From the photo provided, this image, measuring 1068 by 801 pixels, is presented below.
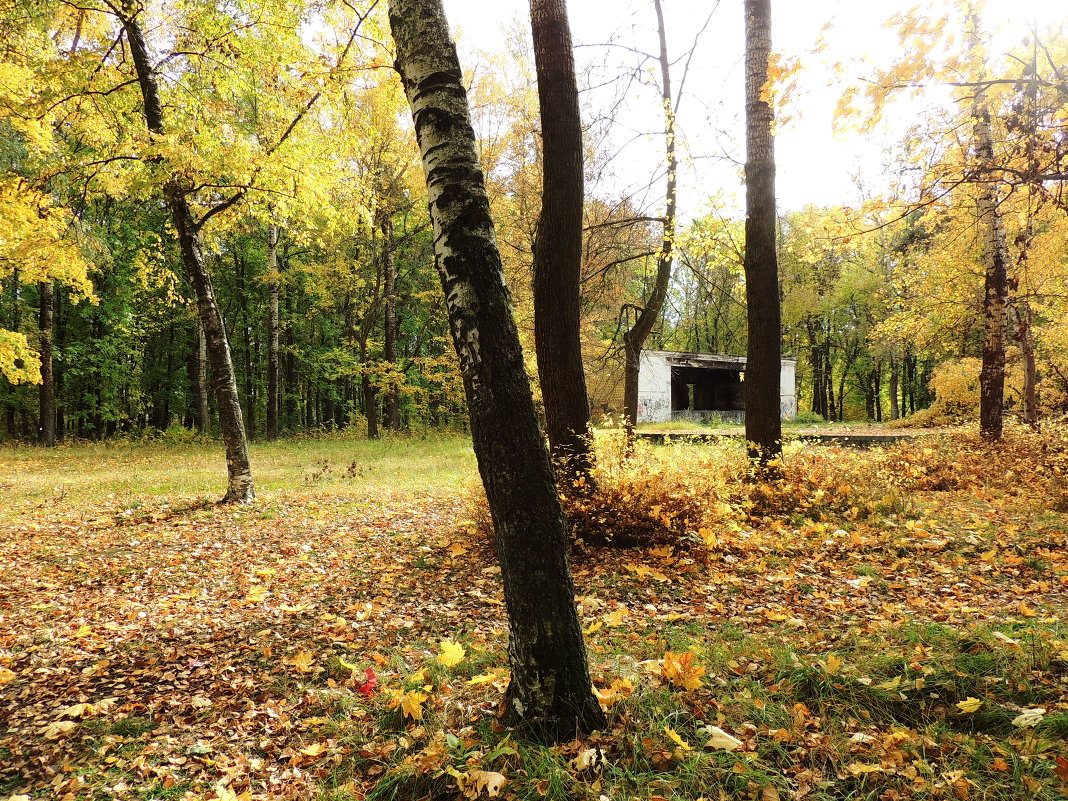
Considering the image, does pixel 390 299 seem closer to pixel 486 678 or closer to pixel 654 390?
pixel 654 390

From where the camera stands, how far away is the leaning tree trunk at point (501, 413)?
96.5 inches

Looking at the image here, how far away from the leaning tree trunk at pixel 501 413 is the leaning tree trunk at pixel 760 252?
5.76m

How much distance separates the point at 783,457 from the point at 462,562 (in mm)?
5003

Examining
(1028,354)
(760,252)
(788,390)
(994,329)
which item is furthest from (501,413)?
(788,390)

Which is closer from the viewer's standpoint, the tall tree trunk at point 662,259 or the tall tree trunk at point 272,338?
the tall tree trunk at point 662,259

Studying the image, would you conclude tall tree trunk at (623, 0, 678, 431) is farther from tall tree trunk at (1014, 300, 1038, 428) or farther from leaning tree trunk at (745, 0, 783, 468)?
tall tree trunk at (1014, 300, 1038, 428)

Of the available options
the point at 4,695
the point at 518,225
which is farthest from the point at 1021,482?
the point at 518,225

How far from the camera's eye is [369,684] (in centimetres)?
319

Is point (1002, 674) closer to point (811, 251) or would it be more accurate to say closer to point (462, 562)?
point (462, 562)

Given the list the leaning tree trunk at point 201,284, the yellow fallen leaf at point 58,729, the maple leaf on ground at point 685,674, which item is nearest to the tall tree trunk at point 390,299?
the leaning tree trunk at point 201,284

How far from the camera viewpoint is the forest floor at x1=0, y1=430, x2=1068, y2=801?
2.35m

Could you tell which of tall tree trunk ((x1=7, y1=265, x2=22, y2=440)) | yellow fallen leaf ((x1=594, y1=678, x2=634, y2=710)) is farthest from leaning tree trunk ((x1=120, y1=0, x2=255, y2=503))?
tall tree trunk ((x1=7, y1=265, x2=22, y2=440))

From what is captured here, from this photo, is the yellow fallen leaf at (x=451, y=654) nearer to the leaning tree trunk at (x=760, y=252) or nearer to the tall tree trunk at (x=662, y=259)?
the leaning tree trunk at (x=760, y=252)

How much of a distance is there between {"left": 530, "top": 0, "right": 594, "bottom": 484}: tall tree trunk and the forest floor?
691 mm
